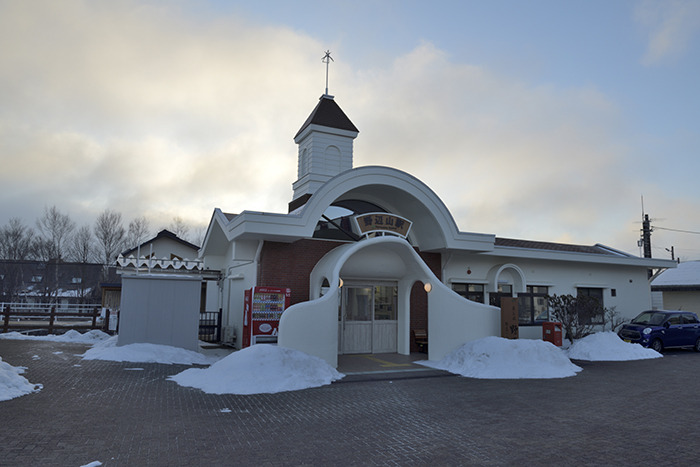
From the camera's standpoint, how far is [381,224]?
1393 cm

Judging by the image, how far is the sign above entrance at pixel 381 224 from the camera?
1370 cm

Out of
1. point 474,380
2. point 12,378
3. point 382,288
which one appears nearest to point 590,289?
point 382,288

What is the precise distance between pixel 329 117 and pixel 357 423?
43.8 feet

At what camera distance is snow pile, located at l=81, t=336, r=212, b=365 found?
12.7m

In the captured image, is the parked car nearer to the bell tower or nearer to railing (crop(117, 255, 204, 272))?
the bell tower

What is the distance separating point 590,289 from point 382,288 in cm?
1094

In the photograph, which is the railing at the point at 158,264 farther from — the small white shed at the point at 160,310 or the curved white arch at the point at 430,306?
the curved white arch at the point at 430,306

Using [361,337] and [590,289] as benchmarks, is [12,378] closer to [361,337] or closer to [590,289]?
[361,337]

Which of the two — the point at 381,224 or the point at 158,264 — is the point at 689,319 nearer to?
the point at 381,224

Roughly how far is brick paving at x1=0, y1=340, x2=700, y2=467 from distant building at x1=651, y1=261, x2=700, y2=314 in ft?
72.9

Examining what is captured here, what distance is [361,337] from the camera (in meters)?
14.9

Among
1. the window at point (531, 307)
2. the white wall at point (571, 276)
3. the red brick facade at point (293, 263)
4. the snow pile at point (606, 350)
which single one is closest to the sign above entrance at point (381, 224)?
the red brick facade at point (293, 263)

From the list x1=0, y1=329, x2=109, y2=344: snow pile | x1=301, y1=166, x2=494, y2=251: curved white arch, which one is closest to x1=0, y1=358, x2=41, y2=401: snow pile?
x1=301, y1=166, x2=494, y2=251: curved white arch

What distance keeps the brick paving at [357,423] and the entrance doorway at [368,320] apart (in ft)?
12.4
